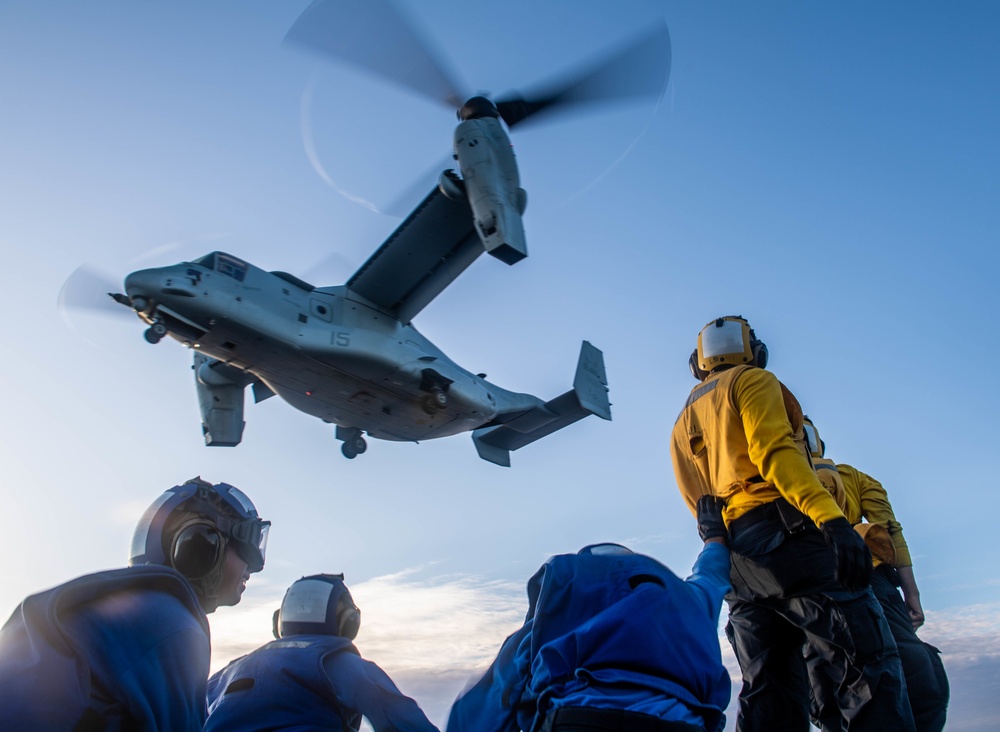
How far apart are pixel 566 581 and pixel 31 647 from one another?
1829 millimetres

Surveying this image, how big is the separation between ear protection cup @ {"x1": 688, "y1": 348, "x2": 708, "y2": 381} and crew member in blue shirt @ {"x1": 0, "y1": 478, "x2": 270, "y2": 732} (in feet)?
11.8

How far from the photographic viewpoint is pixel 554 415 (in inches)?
856

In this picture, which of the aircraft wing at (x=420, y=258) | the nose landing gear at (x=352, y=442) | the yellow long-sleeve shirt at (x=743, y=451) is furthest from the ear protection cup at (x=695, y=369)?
the nose landing gear at (x=352, y=442)

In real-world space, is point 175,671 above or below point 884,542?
below

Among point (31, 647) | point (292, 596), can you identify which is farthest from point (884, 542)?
point (31, 647)

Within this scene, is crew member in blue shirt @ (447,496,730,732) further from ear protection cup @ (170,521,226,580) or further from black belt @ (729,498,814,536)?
ear protection cup @ (170,521,226,580)

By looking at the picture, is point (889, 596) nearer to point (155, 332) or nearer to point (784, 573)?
point (784, 573)

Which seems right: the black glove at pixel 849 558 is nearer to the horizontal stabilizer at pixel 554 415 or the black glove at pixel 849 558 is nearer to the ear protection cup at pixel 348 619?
the ear protection cup at pixel 348 619

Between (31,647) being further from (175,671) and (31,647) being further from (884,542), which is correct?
(884,542)

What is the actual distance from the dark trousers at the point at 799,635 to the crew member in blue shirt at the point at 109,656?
9.84ft

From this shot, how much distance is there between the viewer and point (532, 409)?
20.9m

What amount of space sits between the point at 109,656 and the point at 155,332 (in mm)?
12994

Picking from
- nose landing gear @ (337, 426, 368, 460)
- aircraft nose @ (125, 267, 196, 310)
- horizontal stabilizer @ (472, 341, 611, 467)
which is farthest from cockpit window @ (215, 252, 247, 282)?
horizontal stabilizer @ (472, 341, 611, 467)

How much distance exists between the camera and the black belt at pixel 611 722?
2.13 meters
